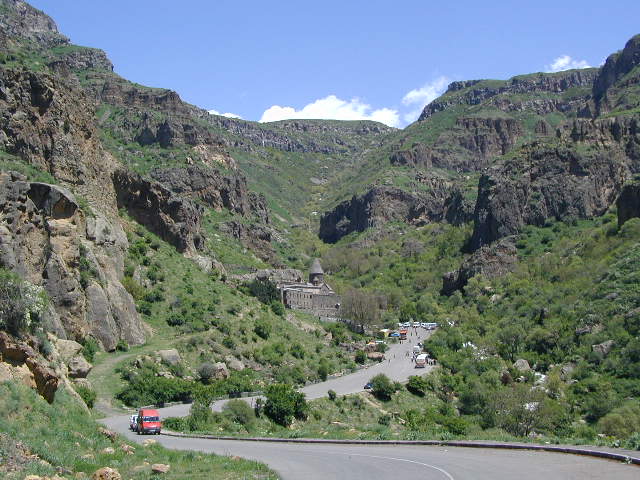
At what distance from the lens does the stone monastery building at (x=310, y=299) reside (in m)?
111

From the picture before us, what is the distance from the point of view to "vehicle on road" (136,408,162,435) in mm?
31125

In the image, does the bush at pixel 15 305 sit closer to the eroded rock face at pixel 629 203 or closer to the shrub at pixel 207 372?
the shrub at pixel 207 372

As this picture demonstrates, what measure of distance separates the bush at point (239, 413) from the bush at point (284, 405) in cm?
198

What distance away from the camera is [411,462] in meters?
19.0

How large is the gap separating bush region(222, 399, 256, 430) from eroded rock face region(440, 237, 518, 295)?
269 feet

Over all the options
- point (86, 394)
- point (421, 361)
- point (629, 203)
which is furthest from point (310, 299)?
point (86, 394)

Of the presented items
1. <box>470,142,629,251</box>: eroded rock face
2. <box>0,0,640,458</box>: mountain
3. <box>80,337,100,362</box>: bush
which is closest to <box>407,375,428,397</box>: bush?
<box>0,0,640,458</box>: mountain

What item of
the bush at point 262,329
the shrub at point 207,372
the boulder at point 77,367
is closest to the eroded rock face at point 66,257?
→ the boulder at point 77,367

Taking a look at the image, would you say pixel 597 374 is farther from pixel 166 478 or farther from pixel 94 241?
pixel 166 478

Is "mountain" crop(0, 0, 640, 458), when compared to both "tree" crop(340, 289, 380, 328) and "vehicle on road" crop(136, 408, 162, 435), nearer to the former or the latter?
"tree" crop(340, 289, 380, 328)

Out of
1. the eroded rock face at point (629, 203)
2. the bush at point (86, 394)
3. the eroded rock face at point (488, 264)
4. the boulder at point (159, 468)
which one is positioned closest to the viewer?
the boulder at point (159, 468)

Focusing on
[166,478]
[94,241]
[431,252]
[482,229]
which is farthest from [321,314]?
[166,478]

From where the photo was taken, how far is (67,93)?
213 ft

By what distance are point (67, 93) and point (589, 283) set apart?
196 feet
